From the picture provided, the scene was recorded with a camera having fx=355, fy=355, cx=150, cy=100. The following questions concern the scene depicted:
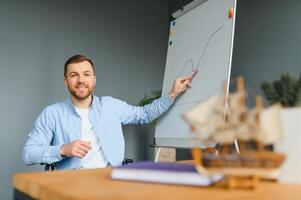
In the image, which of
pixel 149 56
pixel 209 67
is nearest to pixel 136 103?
pixel 149 56

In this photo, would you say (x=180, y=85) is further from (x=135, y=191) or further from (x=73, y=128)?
(x=135, y=191)

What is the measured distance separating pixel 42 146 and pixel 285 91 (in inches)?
58.5

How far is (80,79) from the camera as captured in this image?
2186 mm

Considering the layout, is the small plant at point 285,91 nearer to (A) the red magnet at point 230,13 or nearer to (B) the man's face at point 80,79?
(A) the red magnet at point 230,13

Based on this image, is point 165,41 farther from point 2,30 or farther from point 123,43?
point 2,30

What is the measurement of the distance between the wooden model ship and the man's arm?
1330 millimetres

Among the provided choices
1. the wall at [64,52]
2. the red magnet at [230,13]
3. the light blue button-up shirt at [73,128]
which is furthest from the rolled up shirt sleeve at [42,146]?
the red magnet at [230,13]

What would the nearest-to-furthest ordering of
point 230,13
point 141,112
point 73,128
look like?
point 230,13 → point 73,128 → point 141,112

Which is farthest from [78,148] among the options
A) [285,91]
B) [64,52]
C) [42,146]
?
[64,52]

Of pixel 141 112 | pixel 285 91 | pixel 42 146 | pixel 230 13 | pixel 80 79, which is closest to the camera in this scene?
pixel 285 91

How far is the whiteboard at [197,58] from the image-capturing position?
179 centimetres

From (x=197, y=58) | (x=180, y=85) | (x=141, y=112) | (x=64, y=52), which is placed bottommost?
(x=141, y=112)

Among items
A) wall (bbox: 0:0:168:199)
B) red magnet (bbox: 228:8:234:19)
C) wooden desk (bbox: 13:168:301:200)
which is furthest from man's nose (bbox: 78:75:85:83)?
wooden desk (bbox: 13:168:301:200)

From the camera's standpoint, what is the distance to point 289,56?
209cm
